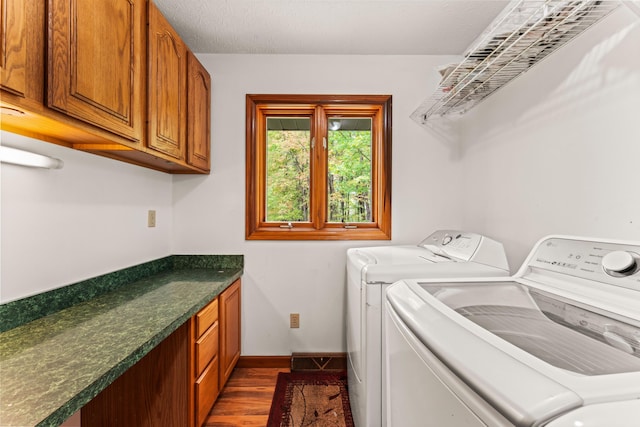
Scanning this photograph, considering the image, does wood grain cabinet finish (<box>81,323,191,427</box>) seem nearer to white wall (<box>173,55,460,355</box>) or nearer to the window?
white wall (<box>173,55,460,355</box>)

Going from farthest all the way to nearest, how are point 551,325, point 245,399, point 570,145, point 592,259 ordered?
point 245,399
point 570,145
point 592,259
point 551,325

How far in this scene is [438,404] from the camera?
605 mm

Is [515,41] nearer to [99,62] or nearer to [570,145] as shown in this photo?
[570,145]

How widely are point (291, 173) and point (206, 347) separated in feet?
4.56

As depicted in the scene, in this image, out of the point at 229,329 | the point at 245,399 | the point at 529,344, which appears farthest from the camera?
the point at 229,329

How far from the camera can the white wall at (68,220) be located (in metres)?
1.09

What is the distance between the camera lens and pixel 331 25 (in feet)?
6.05

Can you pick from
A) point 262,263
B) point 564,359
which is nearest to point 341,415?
point 262,263

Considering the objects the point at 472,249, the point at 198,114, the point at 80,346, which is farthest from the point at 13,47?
the point at 472,249

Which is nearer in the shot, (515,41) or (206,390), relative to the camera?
(515,41)

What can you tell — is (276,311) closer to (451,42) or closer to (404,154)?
(404,154)

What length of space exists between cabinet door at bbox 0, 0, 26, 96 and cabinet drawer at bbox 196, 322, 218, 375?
1216 mm

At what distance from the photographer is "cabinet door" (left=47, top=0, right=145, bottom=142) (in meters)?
0.91

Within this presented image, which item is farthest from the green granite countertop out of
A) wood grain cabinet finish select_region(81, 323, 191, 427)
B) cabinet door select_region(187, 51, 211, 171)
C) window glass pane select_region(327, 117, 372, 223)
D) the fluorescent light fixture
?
window glass pane select_region(327, 117, 372, 223)
